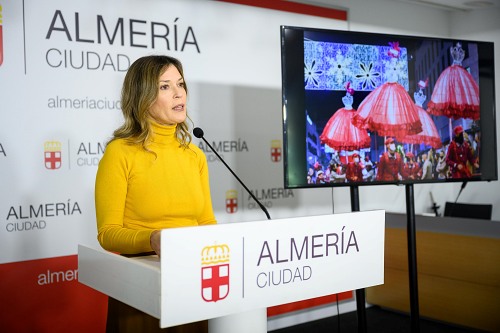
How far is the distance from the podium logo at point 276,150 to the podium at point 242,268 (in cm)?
287

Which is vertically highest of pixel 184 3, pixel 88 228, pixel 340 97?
pixel 184 3

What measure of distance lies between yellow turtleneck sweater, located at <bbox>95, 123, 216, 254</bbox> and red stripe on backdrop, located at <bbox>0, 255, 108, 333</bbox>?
1.82 m

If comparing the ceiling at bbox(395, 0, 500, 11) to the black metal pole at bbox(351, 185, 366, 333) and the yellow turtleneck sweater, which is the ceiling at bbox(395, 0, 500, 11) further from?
the yellow turtleneck sweater

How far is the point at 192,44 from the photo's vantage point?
4.37 meters

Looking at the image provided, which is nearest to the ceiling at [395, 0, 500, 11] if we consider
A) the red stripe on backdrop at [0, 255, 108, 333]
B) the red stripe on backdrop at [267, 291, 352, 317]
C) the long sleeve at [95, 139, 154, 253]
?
the red stripe on backdrop at [267, 291, 352, 317]

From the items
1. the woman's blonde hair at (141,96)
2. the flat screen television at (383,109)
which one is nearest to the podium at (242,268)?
the woman's blonde hair at (141,96)

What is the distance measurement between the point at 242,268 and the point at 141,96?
0.81 m

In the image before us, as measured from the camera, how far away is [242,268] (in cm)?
168

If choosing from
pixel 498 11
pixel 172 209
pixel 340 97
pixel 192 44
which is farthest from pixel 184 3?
pixel 498 11

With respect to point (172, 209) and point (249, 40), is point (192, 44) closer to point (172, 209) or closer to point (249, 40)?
point (249, 40)

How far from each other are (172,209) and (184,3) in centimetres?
257

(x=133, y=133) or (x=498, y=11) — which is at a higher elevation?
(x=498, y=11)

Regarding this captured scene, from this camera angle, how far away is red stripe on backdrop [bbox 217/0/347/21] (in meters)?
4.76

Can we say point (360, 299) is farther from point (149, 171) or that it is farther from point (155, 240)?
point (155, 240)
